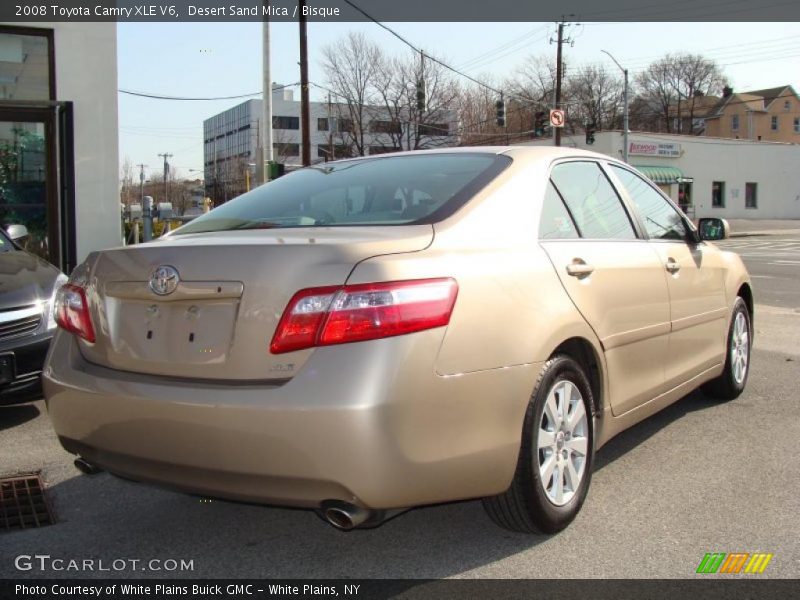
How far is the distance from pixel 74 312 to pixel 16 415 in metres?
2.64

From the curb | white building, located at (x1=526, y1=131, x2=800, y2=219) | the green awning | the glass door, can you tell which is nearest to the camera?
the glass door

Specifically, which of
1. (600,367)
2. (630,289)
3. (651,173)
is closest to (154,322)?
(600,367)

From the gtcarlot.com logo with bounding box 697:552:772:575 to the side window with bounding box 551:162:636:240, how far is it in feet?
4.89

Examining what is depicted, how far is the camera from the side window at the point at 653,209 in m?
4.31

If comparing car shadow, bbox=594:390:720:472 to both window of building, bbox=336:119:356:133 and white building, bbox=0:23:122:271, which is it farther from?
window of building, bbox=336:119:356:133

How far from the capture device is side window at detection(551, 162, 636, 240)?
3.65m

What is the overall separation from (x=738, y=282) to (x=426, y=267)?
11.2ft

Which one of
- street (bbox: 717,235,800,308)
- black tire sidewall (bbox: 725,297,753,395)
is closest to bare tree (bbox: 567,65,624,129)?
street (bbox: 717,235,800,308)

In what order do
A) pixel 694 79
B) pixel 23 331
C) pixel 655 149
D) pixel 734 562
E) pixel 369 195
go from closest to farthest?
pixel 734 562, pixel 369 195, pixel 23 331, pixel 655 149, pixel 694 79

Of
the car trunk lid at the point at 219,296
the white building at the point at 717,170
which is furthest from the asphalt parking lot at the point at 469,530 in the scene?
the white building at the point at 717,170

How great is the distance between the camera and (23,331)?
15.7ft

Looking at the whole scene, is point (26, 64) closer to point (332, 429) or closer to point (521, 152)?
point (521, 152)

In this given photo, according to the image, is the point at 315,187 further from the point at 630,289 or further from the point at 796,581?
the point at 796,581

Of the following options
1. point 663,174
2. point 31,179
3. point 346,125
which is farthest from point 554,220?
point 346,125
